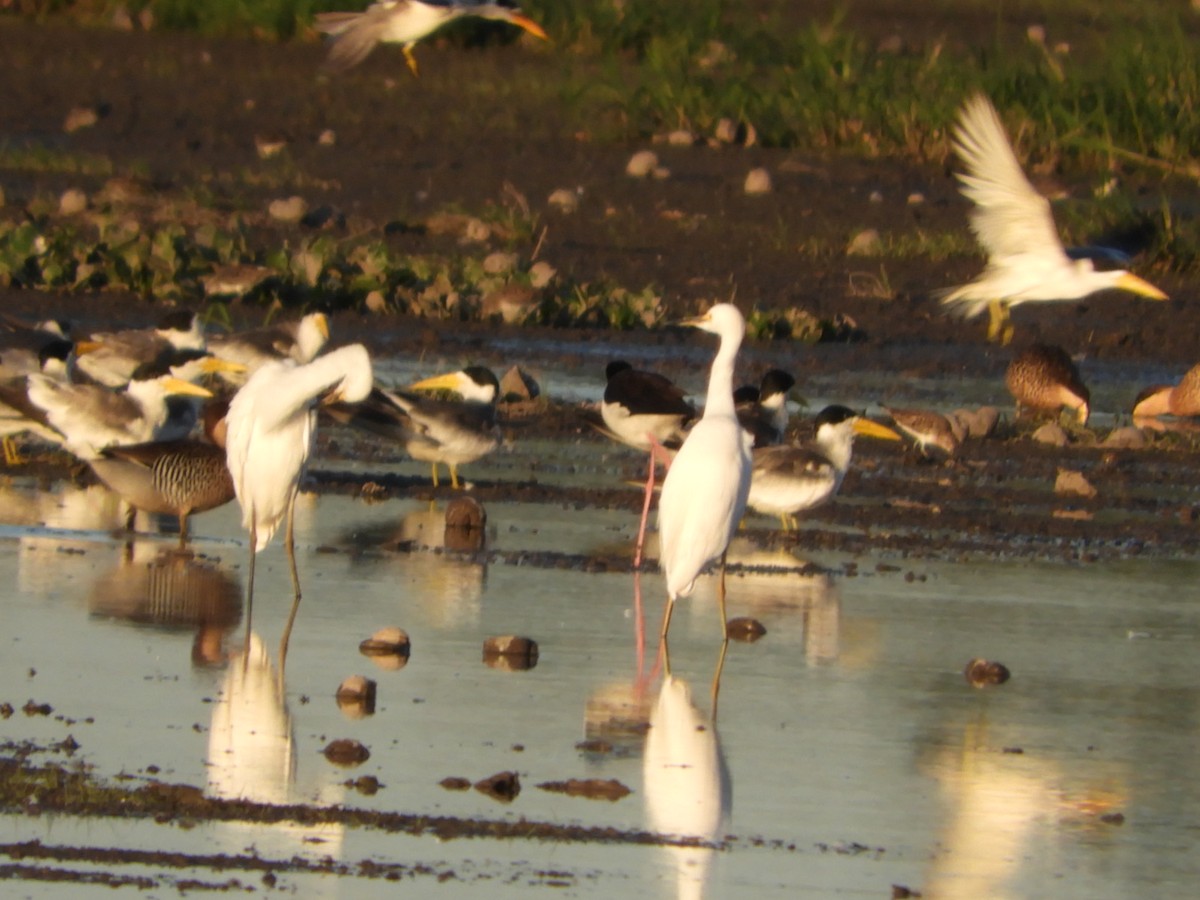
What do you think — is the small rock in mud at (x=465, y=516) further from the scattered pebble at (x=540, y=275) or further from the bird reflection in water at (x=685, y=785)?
the scattered pebble at (x=540, y=275)

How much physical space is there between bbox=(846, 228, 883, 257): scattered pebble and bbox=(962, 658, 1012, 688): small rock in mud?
38.6 feet

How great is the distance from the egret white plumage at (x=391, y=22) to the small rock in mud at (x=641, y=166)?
869 cm

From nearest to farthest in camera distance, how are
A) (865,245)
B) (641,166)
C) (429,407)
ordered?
(429,407), (865,245), (641,166)

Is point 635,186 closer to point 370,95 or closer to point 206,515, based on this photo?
point 370,95

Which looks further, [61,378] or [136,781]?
[61,378]

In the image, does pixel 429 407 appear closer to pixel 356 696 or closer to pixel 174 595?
pixel 174 595

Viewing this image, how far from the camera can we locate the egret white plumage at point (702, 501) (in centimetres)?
820

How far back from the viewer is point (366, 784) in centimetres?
628

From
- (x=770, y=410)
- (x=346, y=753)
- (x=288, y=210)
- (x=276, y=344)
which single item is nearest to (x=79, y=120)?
(x=288, y=210)

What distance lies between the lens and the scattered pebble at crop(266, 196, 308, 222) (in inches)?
784

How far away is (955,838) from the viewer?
6.16 metres

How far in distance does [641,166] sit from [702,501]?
14.9 m

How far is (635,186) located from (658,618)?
13932 millimetres

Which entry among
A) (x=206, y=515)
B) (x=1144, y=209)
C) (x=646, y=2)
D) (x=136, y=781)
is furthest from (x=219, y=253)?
(x=646, y=2)
